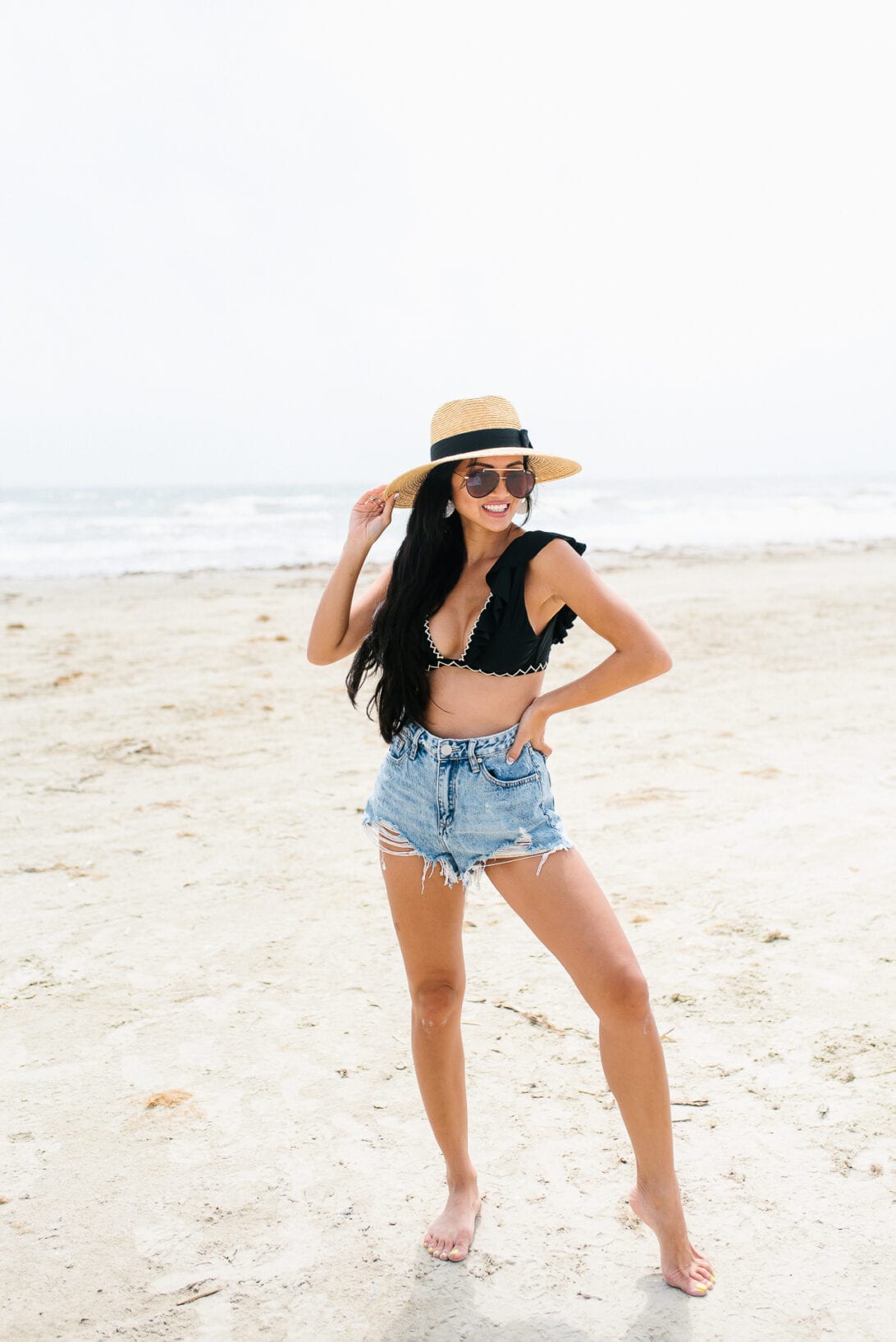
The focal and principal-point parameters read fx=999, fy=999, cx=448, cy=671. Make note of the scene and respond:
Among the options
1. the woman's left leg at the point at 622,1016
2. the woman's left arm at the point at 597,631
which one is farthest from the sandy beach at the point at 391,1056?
the woman's left arm at the point at 597,631

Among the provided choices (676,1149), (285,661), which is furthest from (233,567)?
(676,1149)

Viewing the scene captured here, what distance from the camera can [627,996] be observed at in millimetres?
2070

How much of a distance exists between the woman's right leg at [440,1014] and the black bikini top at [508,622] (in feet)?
1.59

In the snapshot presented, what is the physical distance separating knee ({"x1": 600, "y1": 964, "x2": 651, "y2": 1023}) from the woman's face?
1050 mm

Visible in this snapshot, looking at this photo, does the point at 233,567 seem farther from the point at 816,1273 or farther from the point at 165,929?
the point at 816,1273

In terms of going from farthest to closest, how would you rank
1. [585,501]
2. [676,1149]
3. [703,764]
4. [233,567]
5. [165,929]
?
1. [585,501]
2. [233,567]
3. [703,764]
4. [165,929]
5. [676,1149]

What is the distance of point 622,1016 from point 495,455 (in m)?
1.30

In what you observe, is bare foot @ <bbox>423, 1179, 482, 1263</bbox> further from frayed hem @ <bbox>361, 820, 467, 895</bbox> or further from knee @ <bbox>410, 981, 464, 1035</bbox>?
frayed hem @ <bbox>361, 820, 467, 895</bbox>

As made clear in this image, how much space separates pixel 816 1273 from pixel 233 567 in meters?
18.1

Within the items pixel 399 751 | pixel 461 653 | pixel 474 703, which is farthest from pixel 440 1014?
pixel 461 653

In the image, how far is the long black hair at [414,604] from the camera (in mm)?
2332

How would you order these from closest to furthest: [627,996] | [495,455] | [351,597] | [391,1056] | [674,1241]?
[627,996]
[674,1241]
[495,455]
[351,597]
[391,1056]

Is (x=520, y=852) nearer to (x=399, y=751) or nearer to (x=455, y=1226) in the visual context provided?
(x=399, y=751)

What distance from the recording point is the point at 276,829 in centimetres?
495
